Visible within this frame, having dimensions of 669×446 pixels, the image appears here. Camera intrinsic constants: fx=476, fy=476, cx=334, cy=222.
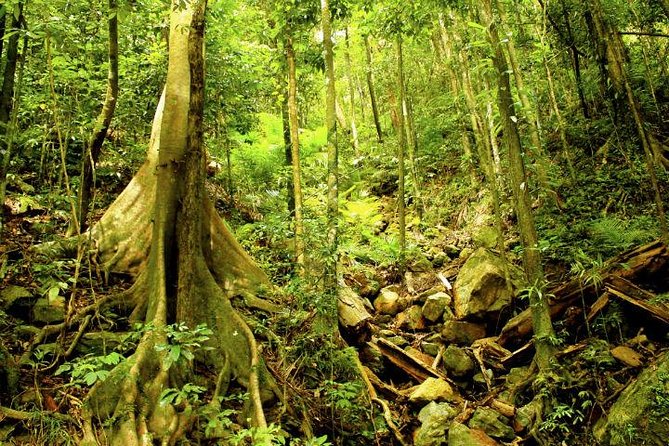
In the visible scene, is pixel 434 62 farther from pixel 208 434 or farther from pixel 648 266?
pixel 208 434

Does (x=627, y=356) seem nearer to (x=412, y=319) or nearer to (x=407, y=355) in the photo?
(x=407, y=355)

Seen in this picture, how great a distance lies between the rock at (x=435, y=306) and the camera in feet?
30.7

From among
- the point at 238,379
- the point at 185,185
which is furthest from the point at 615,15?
the point at 238,379

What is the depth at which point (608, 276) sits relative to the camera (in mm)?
7430

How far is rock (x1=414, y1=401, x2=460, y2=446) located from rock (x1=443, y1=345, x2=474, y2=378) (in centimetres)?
101

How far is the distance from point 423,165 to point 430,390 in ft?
36.2

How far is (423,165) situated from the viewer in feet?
56.2

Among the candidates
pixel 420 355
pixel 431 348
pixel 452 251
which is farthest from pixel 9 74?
pixel 452 251

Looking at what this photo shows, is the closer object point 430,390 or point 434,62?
point 430,390

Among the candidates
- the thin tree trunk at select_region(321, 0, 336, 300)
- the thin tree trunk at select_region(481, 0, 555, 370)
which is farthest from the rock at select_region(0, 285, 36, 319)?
the thin tree trunk at select_region(481, 0, 555, 370)

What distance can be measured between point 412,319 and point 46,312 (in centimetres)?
641

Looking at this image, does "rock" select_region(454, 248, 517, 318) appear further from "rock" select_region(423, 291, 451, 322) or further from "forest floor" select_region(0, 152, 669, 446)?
"rock" select_region(423, 291, 451, 322)

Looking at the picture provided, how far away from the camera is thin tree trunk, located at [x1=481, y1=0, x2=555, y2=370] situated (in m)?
6.82

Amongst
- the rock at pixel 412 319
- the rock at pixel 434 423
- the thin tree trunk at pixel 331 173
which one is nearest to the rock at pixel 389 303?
the rock at pixel 412 319
